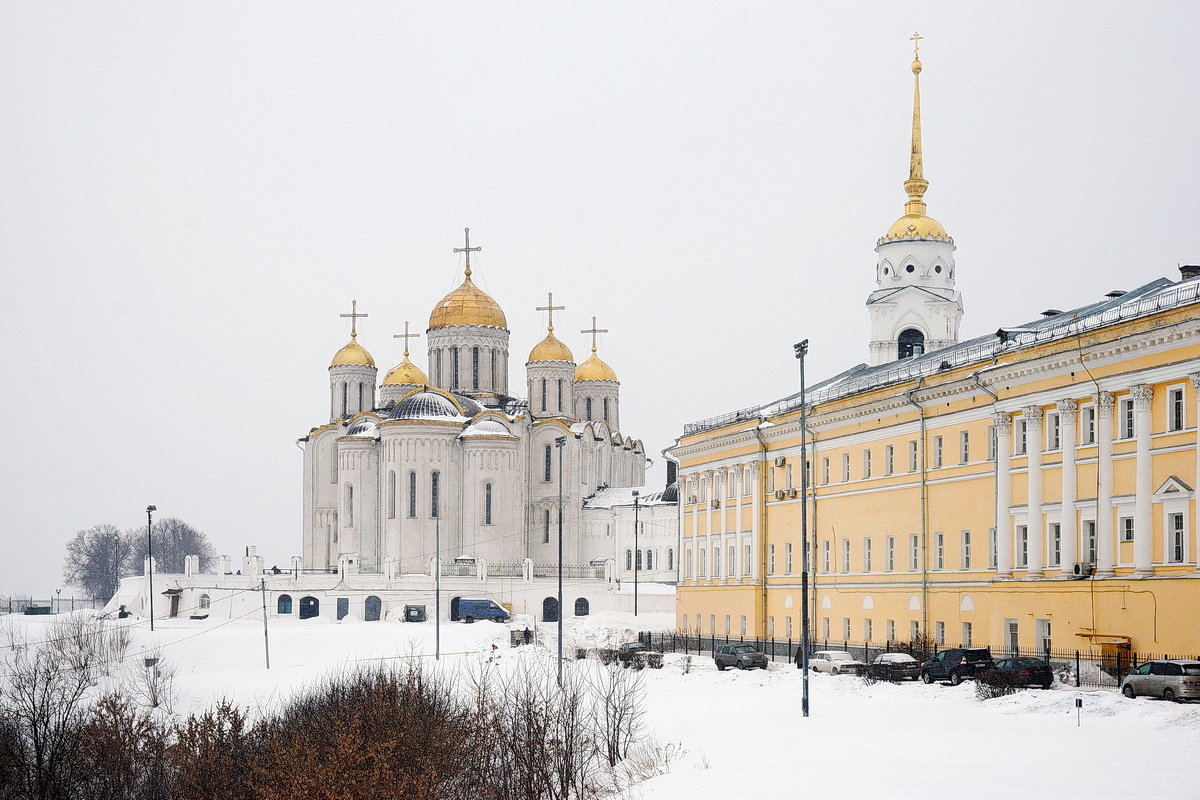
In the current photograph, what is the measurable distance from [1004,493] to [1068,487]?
3451mm

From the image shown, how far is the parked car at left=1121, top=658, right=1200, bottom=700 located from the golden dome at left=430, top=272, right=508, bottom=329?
7882 cm

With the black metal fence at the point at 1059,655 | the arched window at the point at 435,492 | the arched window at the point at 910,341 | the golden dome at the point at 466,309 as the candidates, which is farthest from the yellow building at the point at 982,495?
the golden dome at the point at 466,309

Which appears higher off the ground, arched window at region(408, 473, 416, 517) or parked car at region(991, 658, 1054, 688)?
arched window at region(408, 473, 416, 517)

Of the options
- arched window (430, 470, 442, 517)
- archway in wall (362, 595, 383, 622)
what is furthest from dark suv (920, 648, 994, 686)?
arched window (430, 470, 442, 517)

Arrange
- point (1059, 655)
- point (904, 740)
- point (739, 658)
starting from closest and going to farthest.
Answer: point (904, 740) → point (1059, 655) → point (739, 658)

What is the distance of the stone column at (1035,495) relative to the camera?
44.7 metres

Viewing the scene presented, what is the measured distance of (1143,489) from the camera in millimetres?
40406

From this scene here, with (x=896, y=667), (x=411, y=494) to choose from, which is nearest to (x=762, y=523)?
(x=896, y=667)

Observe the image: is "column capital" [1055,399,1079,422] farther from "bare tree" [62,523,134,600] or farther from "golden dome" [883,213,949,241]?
"bare tree" [62,523,134,600]

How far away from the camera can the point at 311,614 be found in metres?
97.2

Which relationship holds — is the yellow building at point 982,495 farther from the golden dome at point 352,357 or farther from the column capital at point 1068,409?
the golden dome at point 352,357

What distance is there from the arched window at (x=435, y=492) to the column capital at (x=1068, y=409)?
201 ft

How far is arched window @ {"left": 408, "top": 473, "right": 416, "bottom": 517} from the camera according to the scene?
328 ft

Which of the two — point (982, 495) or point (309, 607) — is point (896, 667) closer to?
point (982, 495)
